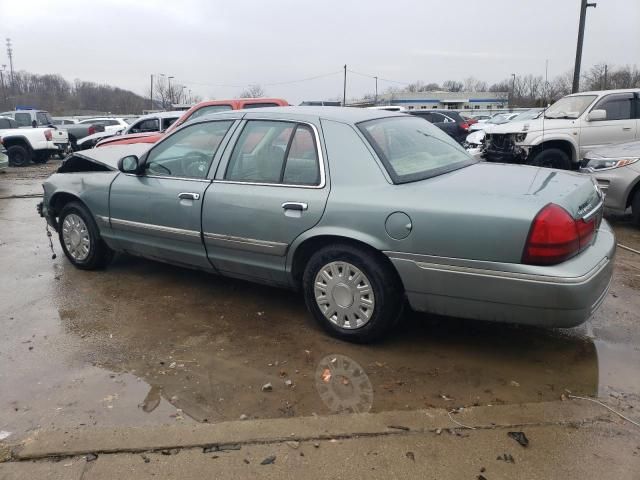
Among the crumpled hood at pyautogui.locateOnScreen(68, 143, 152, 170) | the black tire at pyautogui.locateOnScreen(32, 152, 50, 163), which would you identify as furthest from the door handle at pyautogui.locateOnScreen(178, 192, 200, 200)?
the black tire at pyautogui.locateOnScreen(32, 152, 50, 163)

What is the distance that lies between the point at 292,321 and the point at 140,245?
1594 mm

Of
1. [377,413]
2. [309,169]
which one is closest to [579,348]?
[377,413]

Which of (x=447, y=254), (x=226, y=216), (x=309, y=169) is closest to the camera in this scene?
(x=447, y=254)

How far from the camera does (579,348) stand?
11.7 feet

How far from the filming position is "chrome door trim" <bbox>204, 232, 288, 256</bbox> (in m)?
3.75

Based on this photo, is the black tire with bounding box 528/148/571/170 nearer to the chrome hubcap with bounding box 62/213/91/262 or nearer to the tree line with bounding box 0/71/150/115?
the chrome hubcap with bounding box 62/213/91/262

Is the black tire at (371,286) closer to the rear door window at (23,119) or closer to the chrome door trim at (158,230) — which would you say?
the chrome door trim at (158,230)

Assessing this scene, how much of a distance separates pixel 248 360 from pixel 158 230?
155 centimetres

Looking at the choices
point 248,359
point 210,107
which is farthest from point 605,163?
point 210,107

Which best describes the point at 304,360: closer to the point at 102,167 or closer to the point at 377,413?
the point at 377,413

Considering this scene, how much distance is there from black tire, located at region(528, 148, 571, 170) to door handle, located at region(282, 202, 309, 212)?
6.72 m

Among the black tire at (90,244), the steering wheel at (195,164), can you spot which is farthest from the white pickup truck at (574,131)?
the black tire at (90,244)

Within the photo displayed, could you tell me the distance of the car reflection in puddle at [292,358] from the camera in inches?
118

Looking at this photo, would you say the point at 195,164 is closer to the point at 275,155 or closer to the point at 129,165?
the point at 129,165
